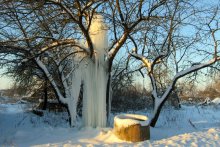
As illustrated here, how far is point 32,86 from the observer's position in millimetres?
22281

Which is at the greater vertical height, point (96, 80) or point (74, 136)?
point (96, 80)

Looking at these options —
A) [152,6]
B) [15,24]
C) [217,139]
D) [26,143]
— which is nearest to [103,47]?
[152,6]

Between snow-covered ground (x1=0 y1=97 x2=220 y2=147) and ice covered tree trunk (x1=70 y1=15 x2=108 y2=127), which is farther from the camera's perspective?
ice covered tree trunk (x1=70 y1=15 x2=108 y2=127)

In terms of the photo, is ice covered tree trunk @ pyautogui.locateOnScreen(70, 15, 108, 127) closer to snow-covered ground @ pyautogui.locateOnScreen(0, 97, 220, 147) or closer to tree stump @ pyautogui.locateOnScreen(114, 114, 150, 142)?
snow-covered ground @ pyautogui.locateOnScreen(0, 97, 220, 147)

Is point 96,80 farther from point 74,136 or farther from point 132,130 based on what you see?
point 132,130

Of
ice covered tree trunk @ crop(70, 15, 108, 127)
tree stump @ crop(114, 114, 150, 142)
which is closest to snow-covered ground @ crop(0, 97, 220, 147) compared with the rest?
tree stump @ crop(114, 114, 150, 142)

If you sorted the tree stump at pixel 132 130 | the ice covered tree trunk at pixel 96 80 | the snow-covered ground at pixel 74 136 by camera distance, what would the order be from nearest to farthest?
the snow-covered ground at pixel 74 136
the tree stump at pixel 132 130
the ice covered tree trunk at pixel 96 80

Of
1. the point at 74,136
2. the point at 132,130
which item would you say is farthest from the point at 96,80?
the point at 132,130

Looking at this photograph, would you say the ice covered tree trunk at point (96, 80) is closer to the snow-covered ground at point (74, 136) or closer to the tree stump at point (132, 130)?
the snow-covered ground at point (74, 136)

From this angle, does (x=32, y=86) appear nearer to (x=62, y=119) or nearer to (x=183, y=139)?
(x=62, y=119)

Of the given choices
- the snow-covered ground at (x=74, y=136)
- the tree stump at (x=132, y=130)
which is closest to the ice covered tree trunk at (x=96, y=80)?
the snow-covered ground at (x=74, y=136)

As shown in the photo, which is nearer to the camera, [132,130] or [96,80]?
[132,130]

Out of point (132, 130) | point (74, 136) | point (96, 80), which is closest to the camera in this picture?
point (132, 130)

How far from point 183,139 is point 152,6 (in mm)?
5688
